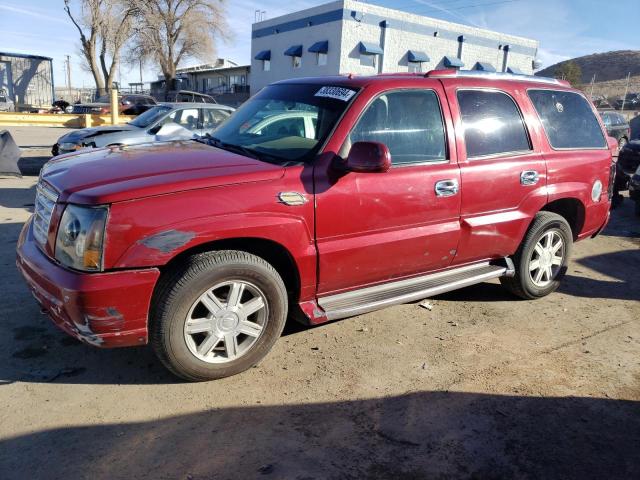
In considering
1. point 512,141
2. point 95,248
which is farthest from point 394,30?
point 95,248

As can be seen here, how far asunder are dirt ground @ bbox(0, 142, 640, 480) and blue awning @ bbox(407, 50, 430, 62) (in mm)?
32665

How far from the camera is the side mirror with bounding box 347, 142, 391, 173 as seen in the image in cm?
329

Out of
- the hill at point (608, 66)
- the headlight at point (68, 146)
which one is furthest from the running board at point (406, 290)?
the hill at point (608, 66)

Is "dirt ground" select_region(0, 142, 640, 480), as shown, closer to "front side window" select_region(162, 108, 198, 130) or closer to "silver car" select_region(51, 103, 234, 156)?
"silver car" select_region(51, 103, 234, 156)

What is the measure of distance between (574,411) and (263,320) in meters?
2.00

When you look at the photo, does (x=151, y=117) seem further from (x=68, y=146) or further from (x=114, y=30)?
(x=114, y=30)

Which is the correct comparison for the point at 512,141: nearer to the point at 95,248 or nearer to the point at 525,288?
the point at 525,288

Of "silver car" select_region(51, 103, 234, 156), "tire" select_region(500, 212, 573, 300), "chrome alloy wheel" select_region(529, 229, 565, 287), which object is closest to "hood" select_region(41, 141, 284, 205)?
"tire" select_region(500, 212, 573, 300)

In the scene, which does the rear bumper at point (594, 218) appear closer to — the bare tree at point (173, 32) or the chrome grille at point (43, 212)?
the chrome grille at point (43, 212)

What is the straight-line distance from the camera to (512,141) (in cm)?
440

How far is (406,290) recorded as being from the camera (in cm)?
389

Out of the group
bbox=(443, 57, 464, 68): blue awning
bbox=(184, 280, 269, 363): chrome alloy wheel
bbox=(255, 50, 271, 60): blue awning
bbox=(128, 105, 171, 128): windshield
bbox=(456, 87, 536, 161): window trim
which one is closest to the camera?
bbox=(184, 280, 269, 363): chrome alloy wheel

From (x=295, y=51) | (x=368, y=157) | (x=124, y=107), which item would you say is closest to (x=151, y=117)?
(x=368, y=157)

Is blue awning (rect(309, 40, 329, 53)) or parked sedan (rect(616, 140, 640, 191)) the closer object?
parked sedan (rect(616, 140, 640, 191))
